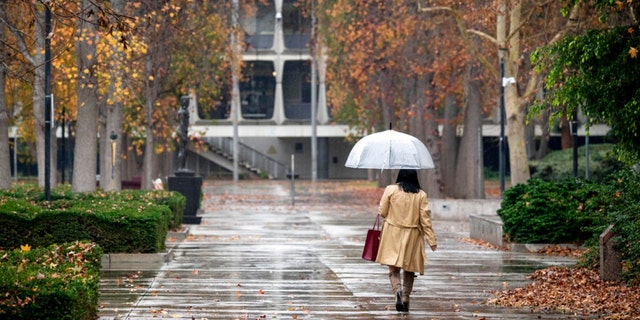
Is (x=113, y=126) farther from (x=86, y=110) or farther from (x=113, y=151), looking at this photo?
(x=86, y=110)

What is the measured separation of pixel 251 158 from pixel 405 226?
68900 millimetres

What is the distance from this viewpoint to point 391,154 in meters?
16.4

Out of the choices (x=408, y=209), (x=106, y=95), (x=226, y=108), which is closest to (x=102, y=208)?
(x=408, y=209)

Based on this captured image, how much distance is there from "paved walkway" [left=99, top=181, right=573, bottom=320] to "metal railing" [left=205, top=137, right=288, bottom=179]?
4916 centimetres

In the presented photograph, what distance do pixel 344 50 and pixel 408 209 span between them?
120 ft

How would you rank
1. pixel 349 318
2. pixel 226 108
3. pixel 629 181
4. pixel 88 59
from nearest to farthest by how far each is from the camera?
pixel 349 318 < pixel 629 181 < pixel 88 59 < pixel 226 108

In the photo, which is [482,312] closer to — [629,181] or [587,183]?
[629,181]

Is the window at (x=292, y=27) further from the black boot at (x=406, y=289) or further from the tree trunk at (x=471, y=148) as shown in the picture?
the black boot at (x=406, y=289)

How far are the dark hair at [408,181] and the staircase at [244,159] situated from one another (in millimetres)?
65696

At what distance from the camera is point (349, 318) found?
14812 mm

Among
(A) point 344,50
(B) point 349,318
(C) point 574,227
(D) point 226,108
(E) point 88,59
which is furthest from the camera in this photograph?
(D) point 226,108

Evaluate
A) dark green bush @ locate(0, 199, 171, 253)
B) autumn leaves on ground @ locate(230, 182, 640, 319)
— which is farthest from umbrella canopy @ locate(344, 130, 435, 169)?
dark green bush @ locate(0, 199, 171, 253)

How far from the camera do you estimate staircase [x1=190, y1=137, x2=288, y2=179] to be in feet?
270

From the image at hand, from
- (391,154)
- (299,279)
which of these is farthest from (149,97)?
(391,154)
